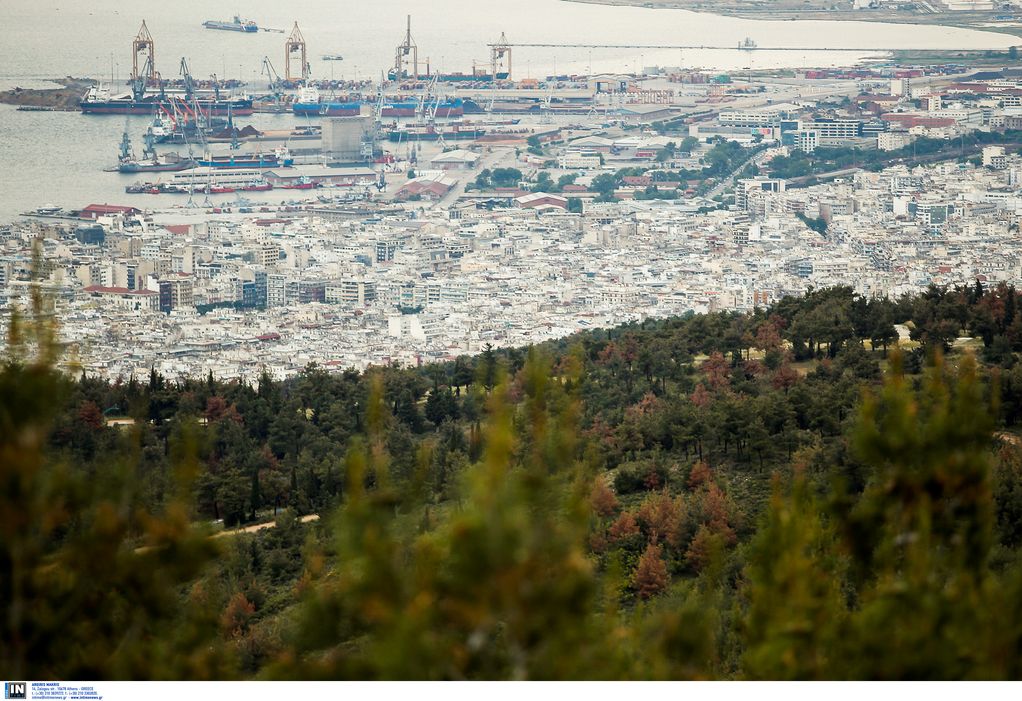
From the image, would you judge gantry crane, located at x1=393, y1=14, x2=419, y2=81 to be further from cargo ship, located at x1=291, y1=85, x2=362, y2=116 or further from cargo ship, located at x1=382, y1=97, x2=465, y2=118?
cargo ship, located at x1=291, y1=85, x2=362, y2=116

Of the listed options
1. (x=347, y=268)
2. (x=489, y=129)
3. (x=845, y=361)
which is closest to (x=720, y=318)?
(x=845, y=361)

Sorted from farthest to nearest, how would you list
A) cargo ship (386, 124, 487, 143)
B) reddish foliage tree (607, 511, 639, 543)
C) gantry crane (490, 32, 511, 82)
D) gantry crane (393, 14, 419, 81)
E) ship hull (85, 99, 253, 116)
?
gantry crane (490, 32, 511, 82)
gantry crane (393, 14, 419, 81)
cargo ship (386, 124, 487, 143)
ship hull (85, 99, 253, 116)
reddish foliage tree (607, 511, 639, 543)

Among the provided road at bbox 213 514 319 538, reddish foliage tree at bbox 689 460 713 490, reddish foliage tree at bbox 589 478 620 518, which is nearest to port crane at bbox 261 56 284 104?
road at bbox 213 514 319 538

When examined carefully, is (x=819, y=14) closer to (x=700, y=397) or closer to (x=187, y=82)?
(x=187, y=82)

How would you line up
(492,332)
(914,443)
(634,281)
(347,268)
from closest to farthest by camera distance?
1. (914,443)
2. (492,332)
3. (634,281)
4. (347,268)

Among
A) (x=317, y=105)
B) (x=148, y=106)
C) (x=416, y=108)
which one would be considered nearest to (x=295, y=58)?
(x=317, y=105)

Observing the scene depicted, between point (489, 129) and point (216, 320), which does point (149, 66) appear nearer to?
point (489, 129)
